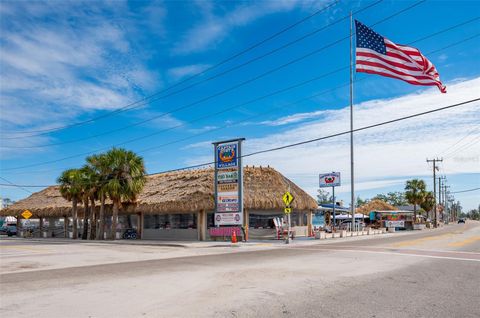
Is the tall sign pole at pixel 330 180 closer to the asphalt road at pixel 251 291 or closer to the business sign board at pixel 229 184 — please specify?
the business sign board at pixel 229 184

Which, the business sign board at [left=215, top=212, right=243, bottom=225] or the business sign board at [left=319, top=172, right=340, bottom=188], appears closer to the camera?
the business sign board at [left=215, top=212, right=243, bottom=225]

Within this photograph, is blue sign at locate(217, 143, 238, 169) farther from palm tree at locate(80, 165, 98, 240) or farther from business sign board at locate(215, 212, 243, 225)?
palm tree at locate(80, 165, 98, 240)

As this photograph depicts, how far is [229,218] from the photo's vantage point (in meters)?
32.6

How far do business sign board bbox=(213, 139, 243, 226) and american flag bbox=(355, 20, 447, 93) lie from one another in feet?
43.0

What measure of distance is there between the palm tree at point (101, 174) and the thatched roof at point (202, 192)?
2.64 meters

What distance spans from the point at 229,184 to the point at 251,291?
75.5 ft

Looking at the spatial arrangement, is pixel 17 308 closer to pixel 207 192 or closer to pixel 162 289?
pixel 162 289

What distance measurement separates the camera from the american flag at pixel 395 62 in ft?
67.3

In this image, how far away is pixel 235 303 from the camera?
8.62m

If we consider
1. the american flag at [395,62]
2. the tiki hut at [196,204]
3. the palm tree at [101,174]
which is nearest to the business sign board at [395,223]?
the tiki hut at [196,204]

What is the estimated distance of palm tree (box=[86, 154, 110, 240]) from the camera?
3712cm

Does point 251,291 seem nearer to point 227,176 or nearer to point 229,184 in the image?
point 229,184

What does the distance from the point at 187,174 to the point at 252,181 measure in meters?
7.52

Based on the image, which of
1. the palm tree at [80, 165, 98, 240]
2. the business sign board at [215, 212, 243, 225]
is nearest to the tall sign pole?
the business sign board at [215, 212, 243, 225]
